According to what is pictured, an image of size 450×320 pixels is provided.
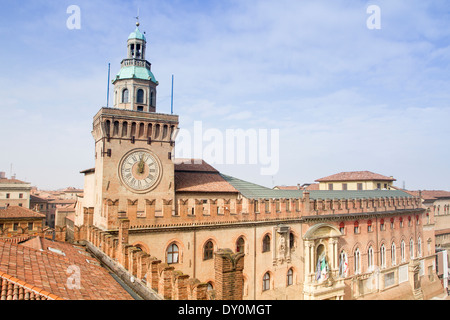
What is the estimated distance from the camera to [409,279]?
133 ft

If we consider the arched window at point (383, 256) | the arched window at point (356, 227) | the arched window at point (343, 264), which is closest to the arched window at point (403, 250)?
the arched window at point (383, 256)

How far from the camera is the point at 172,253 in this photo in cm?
2169

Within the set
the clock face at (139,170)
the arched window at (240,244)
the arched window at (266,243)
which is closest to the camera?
the clock face at (139,170)

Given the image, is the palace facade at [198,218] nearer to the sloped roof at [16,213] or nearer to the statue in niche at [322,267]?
the statue in niche at [322,267]

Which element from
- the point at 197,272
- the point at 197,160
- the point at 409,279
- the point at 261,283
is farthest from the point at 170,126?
the point at 409,279

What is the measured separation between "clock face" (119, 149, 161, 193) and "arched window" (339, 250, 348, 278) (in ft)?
60.4

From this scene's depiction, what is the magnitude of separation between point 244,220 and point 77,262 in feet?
43.8

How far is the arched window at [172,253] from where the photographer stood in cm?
2155

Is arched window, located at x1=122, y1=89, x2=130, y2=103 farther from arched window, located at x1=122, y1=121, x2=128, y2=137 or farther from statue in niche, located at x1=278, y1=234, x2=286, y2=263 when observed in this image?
statue in niche, located at x1=278, y1=234, x2=286, y2=263

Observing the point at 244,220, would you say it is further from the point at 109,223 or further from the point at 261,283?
the point at 109,223

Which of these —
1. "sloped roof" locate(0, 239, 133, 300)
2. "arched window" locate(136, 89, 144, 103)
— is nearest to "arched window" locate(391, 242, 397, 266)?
"arched window" locate(136, 89, 144, 103)

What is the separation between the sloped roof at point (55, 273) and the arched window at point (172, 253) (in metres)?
7.77

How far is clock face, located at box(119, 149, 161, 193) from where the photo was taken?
2383cm

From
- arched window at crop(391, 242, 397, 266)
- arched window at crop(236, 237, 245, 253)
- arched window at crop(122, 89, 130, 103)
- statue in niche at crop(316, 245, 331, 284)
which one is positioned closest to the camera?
arched window at crop(236, 237, 245, 253)
